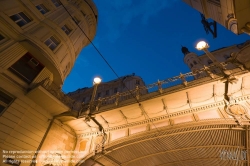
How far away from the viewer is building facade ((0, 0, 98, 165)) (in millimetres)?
9109

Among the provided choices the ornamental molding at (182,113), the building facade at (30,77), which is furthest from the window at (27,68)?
the ornamental molding at (182,113)

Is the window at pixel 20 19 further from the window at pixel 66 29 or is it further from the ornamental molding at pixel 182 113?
the ornamental molding at pixel 182 113

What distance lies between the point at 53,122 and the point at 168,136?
8.28 meters

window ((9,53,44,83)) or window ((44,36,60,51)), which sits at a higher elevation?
window ((44,36,60,51))

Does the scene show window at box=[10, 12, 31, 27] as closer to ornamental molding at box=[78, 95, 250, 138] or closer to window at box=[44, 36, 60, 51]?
window at box=[44, 36, 60, 51]

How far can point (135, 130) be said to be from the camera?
447 inches

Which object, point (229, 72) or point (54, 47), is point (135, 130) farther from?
point (54, 47)

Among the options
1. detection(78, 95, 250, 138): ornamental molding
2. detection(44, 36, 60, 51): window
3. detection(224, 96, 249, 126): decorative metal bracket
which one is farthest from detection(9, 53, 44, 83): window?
detection(224, 96, 249, 126): decorative metal bracket

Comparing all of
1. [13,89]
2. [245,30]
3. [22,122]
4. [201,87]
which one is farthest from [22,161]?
[245,30]

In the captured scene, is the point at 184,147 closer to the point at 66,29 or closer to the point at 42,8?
the point at 66,29

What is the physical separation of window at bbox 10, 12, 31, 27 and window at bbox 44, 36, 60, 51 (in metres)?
1.93

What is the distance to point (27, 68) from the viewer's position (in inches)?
438

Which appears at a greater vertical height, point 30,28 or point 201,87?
point 30,28

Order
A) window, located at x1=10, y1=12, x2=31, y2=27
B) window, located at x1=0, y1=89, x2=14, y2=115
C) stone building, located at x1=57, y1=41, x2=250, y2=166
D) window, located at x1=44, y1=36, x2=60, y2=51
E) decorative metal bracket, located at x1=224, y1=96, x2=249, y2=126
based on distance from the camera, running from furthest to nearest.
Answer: window, located at x1=44, y1=36, x2=60, y2=51
window, located at x1=10, y1=12, x2=31, y2=27
window, located at x1=0, y1=89, x2=14, y2=115
stone building, located at x1=57, y1=41, x2=250, y2=166
decorative metal bracket, located at x1=224, y1=96, x2=249, y2=126
